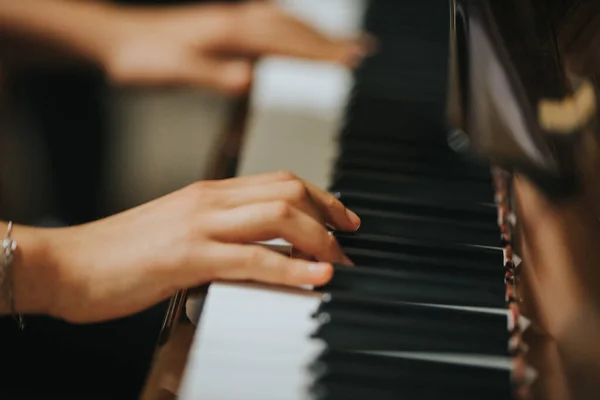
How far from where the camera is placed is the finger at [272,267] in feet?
2.30

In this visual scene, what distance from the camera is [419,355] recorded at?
0.65m

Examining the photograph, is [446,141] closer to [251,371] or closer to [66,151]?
[251,371]

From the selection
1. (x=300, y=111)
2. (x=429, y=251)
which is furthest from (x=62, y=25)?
(x=429, y=251)

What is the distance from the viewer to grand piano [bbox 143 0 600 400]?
637mm

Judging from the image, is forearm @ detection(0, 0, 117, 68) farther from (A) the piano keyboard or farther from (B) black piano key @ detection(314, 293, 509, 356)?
(B) black piano key @ detection(314, 293, 509, 356)

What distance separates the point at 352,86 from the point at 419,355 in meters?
0.56

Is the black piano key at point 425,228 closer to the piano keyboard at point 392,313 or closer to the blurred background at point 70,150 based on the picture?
the piano keyboard at point 392,313

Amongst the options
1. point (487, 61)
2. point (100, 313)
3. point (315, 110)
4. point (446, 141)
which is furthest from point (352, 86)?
point (100, 313)

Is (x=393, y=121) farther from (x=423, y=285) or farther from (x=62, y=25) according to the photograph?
(x=62, y=25)

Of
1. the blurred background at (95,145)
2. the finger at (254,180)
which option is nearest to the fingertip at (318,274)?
the finger at (254,180)

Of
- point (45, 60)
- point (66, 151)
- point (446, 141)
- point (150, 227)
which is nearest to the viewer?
point (150, 227)

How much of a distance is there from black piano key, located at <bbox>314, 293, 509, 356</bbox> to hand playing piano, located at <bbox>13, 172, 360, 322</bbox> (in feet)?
0.13

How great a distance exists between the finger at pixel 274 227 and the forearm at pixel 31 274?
0.16 m

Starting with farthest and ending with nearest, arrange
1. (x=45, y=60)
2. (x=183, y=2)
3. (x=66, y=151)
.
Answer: (x=66, y=151)
(x=183, y=2)
(x=45, y=60)
